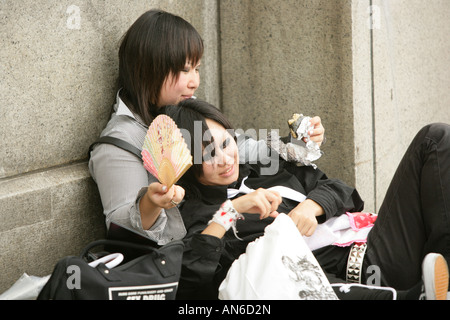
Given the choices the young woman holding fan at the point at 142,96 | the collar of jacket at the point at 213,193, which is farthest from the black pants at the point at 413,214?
the collar of jacket at the point at 213,193

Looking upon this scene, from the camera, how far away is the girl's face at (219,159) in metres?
3.03

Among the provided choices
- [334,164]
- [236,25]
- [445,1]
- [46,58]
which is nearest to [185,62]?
[46,58]

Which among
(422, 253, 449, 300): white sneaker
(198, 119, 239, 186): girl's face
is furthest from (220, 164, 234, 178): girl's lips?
(422, 253, 449, 300): white sneaker

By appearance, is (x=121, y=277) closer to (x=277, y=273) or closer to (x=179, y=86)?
(x=277, y=273)

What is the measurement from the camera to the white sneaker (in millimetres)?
2502

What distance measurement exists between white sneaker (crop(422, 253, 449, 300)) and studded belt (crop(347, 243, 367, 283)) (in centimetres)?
47

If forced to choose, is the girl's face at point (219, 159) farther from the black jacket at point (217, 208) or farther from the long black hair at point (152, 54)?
the long black hair at point (152, 54)

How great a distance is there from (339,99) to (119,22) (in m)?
1.58

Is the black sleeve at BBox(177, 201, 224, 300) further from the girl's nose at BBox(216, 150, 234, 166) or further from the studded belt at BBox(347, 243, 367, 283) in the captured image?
the studded belt at BBox(347, 243, 367, 283)

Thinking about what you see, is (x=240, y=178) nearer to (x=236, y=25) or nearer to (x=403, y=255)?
(x=403, y=255)

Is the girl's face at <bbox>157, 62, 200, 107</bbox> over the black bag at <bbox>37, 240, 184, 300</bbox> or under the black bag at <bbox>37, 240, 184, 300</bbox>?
over

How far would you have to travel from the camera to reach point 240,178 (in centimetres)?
337

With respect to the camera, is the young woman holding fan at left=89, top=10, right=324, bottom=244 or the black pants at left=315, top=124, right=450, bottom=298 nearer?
the black pants at left=315, top=124, right=450, bottom=298

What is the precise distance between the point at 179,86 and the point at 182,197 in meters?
0.86
